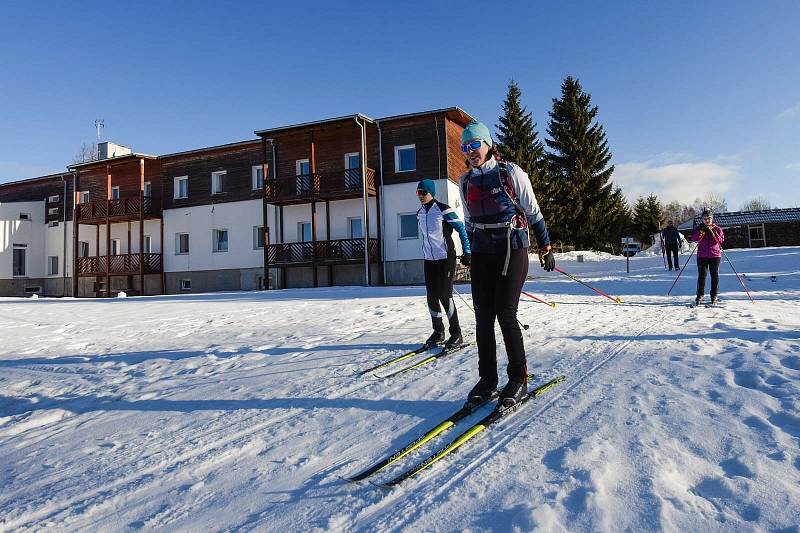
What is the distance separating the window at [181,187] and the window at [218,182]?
5.30ft

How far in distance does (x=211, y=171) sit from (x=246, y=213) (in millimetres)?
3110

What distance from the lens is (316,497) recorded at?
6.73ft

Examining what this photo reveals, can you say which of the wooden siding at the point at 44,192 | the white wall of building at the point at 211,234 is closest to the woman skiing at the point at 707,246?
the white wall of building at the point at 211,234

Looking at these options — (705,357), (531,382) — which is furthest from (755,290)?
(531,382)

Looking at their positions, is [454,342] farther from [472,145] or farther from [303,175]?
[303,175]

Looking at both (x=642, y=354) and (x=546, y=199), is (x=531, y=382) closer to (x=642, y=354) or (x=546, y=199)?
(x=642, y=354)

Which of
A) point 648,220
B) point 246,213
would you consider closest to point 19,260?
point 246,213

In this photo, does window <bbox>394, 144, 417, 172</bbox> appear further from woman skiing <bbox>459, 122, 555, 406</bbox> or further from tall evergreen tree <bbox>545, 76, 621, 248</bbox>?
woman skiing <bbox>459, 122, 555, 406</bbox>

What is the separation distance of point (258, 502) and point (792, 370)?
3893mm

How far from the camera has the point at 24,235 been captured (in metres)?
27.8

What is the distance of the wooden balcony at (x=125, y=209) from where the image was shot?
78.8 ft

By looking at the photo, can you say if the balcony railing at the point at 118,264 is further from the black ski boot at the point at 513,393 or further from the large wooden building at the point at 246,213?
the black ski boot at the point at 513,393

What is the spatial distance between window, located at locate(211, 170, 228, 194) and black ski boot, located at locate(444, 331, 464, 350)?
21247 mm

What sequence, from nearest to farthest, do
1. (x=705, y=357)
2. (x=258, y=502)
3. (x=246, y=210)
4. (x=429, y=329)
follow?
1. (x=258, y=502)
2. (x=705, y=357)
3. (x=429, y=329)
4. (x=246, y=210)
